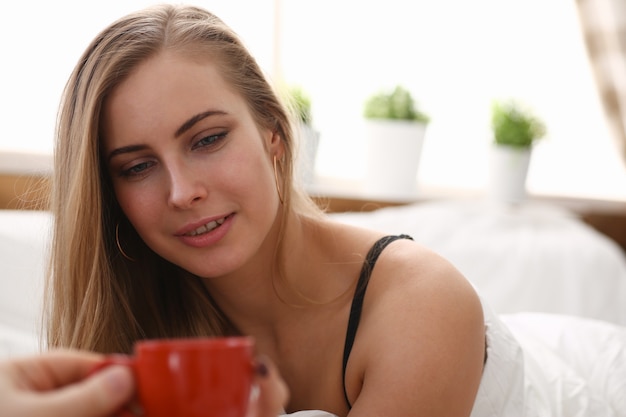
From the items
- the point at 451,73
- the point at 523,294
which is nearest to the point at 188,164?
the point at 523,294

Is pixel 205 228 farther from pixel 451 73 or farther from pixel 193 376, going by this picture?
pixel 451 73

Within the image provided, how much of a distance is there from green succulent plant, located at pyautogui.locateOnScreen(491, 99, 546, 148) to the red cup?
2612mm

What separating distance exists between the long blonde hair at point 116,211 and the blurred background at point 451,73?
1.69m

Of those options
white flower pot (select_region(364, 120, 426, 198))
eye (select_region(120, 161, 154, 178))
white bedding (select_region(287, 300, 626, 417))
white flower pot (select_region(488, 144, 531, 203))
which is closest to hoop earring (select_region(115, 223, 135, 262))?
eye (select_region(120, 161, 154, 178))

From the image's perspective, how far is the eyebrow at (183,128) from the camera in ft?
3.70

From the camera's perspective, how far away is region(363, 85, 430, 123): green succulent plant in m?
2.92

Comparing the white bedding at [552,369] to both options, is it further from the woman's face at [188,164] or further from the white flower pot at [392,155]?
the white flower pot at [392,155]

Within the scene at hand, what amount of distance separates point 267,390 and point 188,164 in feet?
1.86

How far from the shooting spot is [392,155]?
9.64ft

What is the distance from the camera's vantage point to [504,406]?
1.34 m

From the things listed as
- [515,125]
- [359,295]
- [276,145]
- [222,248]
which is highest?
[276,145]

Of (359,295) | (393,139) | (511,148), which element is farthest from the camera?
(511,148)

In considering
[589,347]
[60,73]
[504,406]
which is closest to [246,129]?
A: [504,406]

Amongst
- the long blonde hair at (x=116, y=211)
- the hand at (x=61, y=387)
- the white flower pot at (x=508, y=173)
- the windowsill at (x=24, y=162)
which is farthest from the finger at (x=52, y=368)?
the white flower pot at (x=508, y=173)
